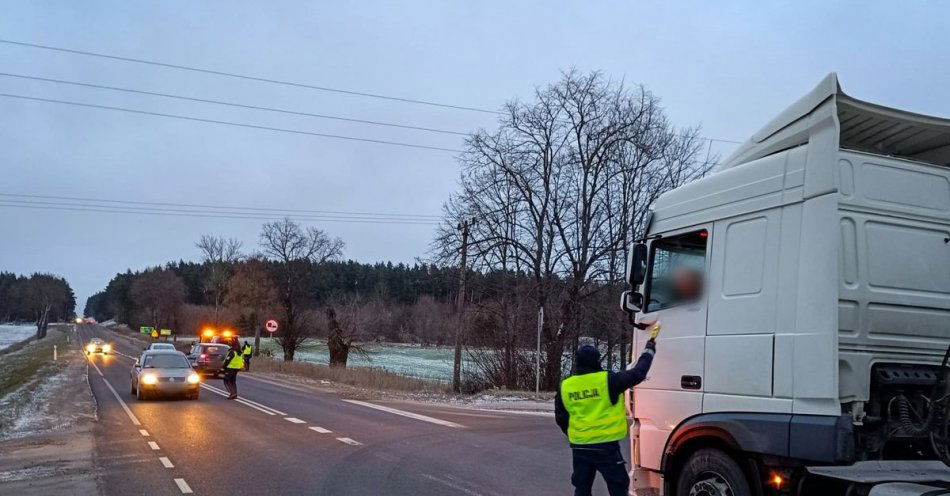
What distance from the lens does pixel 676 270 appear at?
20.7 feet

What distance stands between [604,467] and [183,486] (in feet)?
18.5

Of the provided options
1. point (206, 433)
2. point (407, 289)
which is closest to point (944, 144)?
point (206, 433)

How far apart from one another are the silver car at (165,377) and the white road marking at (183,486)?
12407mm

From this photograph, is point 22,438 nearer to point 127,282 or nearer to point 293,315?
point 293,315

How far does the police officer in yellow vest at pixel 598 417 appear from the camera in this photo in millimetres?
5766

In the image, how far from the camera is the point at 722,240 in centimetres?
576

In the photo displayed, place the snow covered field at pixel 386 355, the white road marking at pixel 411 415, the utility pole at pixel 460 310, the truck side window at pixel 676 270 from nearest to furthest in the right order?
1. the truck side window at pixel 676 270
2. the white road marking at pixel 411 415
3. the utility pole at pixel 460 310
4. the snow covered field at pixel 386 355

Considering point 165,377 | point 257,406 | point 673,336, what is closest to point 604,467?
point 673,336

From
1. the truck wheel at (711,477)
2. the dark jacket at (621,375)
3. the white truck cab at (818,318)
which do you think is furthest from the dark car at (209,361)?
the truck wheel at (711,477)

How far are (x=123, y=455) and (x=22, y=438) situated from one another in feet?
11.8

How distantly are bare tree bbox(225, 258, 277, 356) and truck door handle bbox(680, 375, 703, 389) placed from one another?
55001mm

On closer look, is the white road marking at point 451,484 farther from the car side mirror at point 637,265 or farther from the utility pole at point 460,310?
the utility pole at point 460,310

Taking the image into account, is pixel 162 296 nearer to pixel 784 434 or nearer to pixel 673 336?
pixel 673 336

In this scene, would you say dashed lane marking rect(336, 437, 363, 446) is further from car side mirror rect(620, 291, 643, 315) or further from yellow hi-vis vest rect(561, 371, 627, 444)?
car side mirror rect(620, 291, 643, 315)
